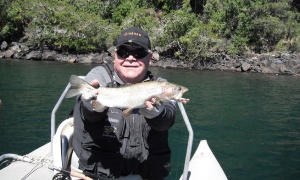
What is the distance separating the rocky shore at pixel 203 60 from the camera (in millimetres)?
37375

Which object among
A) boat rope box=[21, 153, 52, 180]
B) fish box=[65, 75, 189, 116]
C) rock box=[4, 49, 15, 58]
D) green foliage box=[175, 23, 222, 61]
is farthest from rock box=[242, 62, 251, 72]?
fish box=[65, 75, 189, 116]

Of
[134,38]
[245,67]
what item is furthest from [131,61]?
[245,67]

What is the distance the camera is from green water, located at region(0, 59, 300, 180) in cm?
1067

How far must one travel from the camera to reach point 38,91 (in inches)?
764

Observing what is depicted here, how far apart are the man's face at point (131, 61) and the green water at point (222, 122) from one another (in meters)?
6.18

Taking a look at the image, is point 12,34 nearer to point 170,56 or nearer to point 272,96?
point 170,56

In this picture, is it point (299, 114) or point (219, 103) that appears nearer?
point (299, 114)

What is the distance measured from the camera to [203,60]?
135 feet

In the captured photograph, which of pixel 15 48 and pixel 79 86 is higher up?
pixel 79 86

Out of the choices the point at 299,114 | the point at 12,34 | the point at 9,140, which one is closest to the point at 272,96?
the point at 299,114

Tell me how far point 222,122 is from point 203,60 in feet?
86.3

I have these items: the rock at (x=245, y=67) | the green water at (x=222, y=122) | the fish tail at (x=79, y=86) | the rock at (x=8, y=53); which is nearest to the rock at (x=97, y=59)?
the rock at (x=8, y=53)

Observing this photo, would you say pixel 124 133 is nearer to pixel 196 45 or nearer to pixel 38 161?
pixel 38 161

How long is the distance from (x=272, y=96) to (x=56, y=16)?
30952mm
